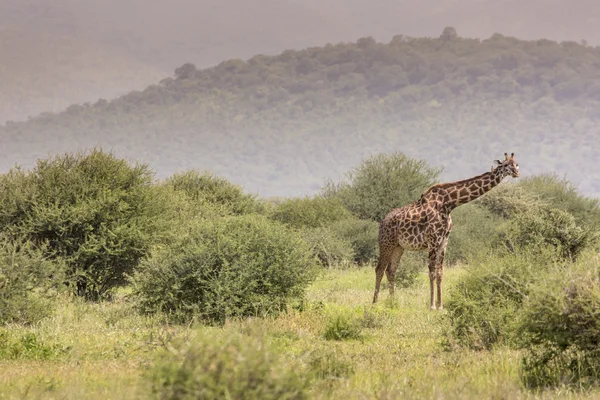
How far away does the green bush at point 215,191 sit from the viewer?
38.8 meters

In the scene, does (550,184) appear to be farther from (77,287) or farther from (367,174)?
(77,287)

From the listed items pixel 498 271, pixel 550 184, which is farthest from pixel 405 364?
pixel 550 184

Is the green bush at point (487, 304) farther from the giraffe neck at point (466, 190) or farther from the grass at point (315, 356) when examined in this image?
the giraffe neck at point (466, 190)

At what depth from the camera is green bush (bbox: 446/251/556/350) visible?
38.8 feet

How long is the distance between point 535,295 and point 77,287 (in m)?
15.3

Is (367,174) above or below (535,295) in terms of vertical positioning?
above

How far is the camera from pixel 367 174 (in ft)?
148

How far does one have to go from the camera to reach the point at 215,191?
40156 mm

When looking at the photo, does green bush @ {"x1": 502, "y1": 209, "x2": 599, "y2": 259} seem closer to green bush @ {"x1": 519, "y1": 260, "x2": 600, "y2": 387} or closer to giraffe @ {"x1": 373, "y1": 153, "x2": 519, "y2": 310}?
giraffe @ {"x1": 373, "y1": 153, "x2": 519, "y2": 310}

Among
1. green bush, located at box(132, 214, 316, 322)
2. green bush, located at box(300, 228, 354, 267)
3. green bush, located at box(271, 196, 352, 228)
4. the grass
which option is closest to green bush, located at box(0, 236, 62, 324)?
the grass

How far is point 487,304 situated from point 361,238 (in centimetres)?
2195

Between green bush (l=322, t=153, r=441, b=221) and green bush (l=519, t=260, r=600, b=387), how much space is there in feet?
105

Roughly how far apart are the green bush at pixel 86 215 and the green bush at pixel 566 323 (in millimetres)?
13589

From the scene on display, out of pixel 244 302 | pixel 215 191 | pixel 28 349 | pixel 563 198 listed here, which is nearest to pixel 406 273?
pixel 244 302
